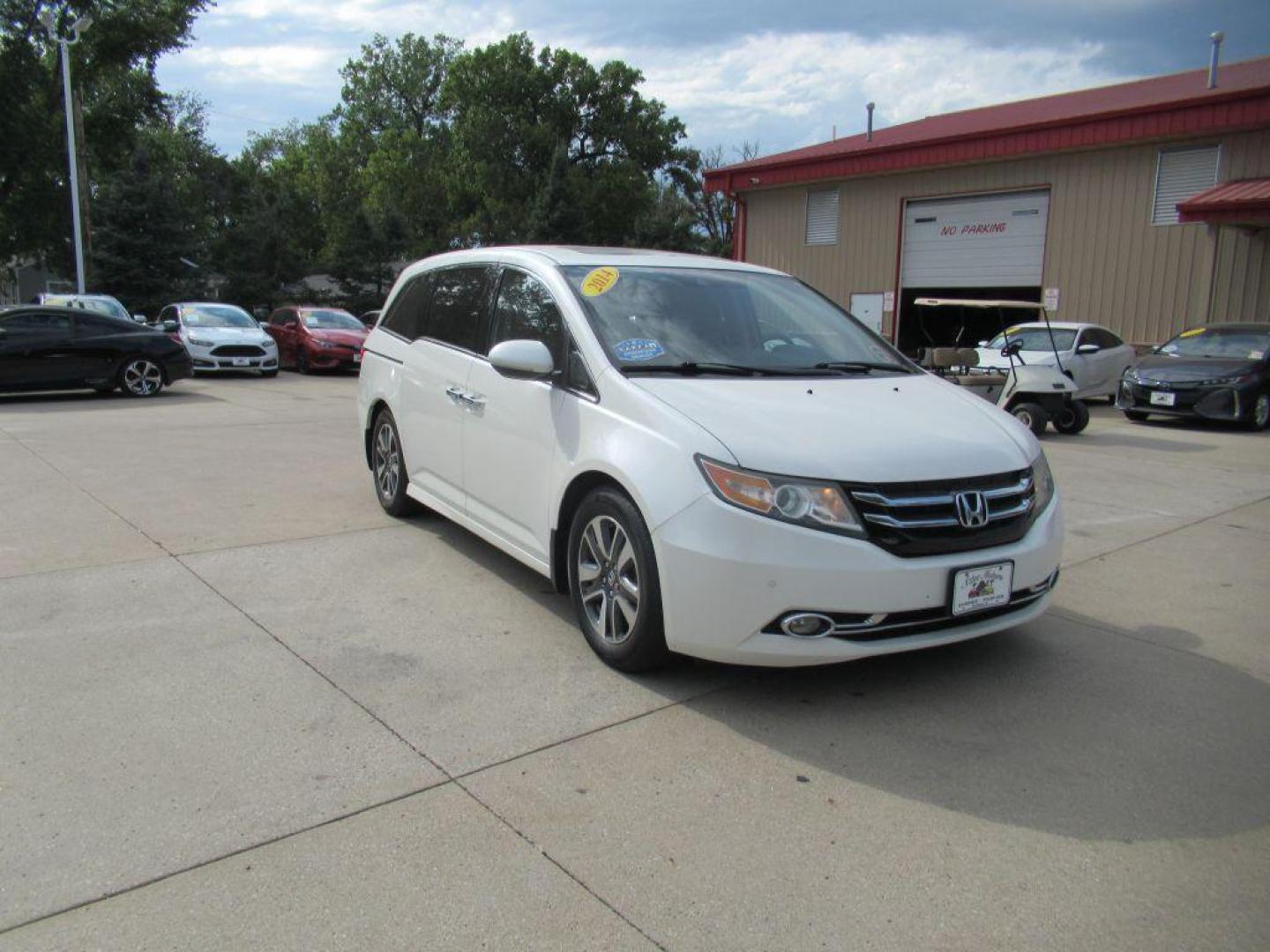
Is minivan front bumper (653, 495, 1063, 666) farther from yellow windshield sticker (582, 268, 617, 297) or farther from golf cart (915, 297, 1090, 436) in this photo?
golf cart (915, 297, 1090, 436)

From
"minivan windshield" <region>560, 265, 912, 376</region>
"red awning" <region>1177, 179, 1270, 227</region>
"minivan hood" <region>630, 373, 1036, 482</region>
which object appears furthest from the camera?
"red awning" <region>1177, 179, 1270, 227</region>

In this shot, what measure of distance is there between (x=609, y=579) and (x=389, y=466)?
119 inches

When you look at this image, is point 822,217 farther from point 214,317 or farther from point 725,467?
point 725,467

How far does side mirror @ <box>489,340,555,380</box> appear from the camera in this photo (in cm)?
430

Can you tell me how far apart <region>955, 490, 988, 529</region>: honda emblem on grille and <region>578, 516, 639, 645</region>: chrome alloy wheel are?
1.24 m

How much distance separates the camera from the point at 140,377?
1461 centimetres

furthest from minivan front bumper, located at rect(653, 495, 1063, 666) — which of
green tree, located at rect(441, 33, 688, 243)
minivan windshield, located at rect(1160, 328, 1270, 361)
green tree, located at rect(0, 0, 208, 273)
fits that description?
green tree, located at rect(441, 33, 688, 243)

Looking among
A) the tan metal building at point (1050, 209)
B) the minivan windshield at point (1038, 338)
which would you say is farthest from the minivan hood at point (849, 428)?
the minivan windshield at point (1038, 338)

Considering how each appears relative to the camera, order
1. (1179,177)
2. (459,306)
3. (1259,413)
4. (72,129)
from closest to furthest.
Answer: (459,306)
(1259,413)
(1179,177)
(72,129)

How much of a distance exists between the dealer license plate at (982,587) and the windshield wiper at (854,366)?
1325 millimetres

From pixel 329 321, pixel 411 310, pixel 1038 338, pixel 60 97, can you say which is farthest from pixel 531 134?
pixel 411 310

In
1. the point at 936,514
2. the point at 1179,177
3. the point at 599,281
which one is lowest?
the point at 936,514

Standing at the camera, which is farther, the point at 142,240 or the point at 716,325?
the point at 142,240

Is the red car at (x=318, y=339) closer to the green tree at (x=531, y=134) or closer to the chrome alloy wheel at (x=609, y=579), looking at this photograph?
the chrome alloy wheel at (x=609, y=579)
